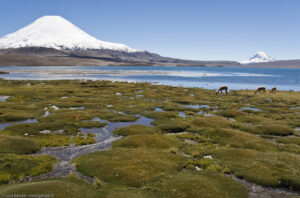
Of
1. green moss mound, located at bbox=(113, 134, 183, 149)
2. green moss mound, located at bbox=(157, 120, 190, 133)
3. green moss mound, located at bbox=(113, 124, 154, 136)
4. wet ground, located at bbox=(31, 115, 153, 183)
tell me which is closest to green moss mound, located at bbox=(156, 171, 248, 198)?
wet ground, located at bbox=(31, 115, 153, 183)

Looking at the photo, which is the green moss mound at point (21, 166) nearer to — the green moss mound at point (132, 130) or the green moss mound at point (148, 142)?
the green moss mound at point (148, 142)

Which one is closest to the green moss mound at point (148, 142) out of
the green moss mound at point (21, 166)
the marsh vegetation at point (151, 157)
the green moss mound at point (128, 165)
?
the marsh vegetation at point (151, 157)

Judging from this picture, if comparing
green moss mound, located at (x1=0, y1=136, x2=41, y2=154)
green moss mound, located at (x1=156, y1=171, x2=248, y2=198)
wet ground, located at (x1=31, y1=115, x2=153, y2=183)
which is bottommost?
wet ground, located at (x1=31, y1=115, x2=153, y2=183)

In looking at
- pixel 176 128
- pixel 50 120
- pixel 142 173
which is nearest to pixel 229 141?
pixel 176 128

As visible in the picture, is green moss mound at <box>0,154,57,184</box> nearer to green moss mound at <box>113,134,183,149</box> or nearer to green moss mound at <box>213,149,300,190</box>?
green moss mound at <box>113,134,183,149</box>

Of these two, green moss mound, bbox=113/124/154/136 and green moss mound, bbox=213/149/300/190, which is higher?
green moss mound, bbox=213/149/300/190

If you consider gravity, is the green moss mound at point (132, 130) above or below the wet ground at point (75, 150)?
above

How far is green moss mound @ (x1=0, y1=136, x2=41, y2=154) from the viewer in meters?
23.6

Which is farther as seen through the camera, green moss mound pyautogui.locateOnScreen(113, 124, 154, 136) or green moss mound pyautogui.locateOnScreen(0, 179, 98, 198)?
green moss mound pyautogui.locateOnScreen(113, 124, 154, 136)

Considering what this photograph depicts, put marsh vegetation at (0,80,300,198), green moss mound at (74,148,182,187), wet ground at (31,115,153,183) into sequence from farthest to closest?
wet ground at (31,115,153,183) → green moss mound at (74,148,182,187) → marsh vegetation at (0,80,300,198)

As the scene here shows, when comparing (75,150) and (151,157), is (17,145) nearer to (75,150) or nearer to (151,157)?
(75,150)

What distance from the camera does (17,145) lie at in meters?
24.7

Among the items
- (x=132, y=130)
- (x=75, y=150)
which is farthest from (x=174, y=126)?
(x=75, y=150)

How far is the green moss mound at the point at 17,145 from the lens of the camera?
2362 centimetres
